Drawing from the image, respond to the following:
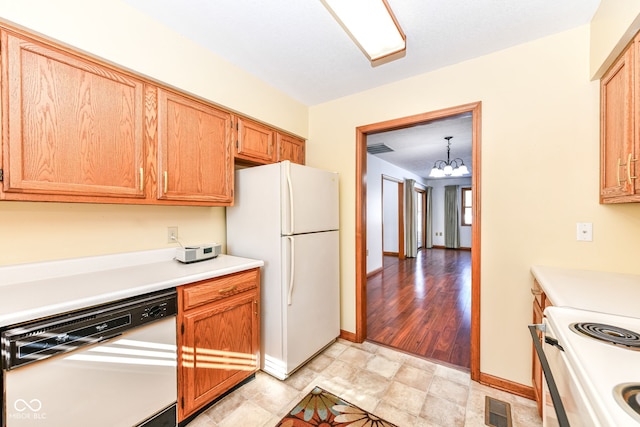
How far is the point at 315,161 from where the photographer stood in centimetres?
281

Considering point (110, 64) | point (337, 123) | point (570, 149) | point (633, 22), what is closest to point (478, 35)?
point (633, 22)

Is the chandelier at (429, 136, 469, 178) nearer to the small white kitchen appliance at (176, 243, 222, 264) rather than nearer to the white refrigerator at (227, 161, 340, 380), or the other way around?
the white refrigerator at (227, 161, 340, 380)

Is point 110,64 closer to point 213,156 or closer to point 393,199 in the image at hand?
point 213,156

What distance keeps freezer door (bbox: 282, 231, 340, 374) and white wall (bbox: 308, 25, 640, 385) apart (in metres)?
1.20

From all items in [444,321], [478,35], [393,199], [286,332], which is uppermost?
[478,35]

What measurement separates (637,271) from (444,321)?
180cm

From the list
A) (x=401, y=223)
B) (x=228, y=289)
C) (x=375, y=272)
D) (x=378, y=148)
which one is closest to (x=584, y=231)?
(x=228, y=289)

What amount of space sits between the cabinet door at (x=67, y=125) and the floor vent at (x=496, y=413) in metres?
2.53

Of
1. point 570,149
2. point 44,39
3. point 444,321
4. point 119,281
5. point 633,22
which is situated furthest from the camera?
point 444,321

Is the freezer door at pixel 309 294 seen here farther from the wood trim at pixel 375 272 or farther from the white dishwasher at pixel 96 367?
the wood trim at pixel 375 272

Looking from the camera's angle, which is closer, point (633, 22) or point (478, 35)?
point (633, 22)

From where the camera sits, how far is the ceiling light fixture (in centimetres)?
125

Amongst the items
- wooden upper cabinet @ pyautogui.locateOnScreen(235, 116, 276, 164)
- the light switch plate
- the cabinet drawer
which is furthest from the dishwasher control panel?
the light switch plate

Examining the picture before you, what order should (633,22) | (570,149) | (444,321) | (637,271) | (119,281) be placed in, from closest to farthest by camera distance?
(633,22), (119,281), (637,271), (570,149), (444,321)
